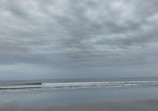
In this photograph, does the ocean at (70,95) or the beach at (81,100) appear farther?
the ocean at (70,95)

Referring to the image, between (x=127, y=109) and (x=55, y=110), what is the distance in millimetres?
4777

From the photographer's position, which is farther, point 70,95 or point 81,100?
point 70,95

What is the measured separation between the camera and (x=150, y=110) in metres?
10.5

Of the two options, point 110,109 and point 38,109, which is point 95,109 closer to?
point 110,109

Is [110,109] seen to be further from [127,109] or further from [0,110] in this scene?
[0,110]

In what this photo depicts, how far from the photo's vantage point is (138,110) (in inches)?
405

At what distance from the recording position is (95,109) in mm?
10562

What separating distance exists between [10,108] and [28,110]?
1.57 metres

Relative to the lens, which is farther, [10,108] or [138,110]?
[10,108]

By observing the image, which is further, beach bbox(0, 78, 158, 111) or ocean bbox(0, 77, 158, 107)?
ocean bbox(0, 77, 158, 107)

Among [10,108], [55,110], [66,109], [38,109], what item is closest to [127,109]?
[66,109]

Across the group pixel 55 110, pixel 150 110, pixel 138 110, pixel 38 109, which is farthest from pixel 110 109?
pixel 38 109

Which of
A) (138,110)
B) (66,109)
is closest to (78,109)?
(66,109)

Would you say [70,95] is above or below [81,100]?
above
